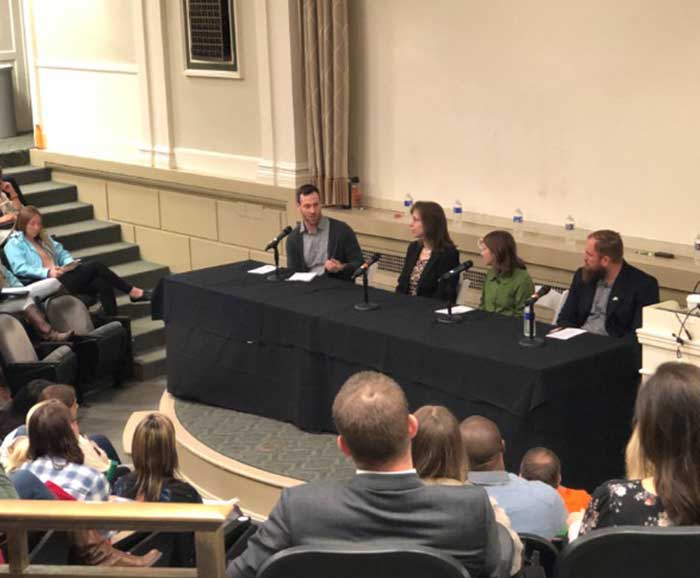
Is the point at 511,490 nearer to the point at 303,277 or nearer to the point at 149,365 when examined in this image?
the point at 303,277

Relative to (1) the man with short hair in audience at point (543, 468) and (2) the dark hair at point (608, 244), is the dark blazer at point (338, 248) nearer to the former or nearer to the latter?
(2) the dark hair at point (608, 244)

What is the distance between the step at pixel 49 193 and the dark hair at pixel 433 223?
453 cm

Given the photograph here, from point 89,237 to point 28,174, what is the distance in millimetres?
998

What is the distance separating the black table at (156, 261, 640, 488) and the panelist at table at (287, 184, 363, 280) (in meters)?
0.21

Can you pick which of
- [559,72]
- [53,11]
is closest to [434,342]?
[559,72]

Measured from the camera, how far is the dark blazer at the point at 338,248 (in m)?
7.07

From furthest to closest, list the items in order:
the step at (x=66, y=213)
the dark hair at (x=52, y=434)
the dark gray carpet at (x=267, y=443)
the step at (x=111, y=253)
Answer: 1. the step at (x=66, y=213)
2. the step at (x=111, y=253)
3. the dark gray carpet at (x=267, y=443)
4. the dark hair at (x=52, y=434)

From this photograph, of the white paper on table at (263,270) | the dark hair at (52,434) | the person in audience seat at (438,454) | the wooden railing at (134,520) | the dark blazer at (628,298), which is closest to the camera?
the wooden railing at (134,520)

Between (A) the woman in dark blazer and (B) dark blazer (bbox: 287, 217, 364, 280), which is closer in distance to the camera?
(A) the woman in dark blazer

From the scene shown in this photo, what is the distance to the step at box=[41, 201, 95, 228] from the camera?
990 cm

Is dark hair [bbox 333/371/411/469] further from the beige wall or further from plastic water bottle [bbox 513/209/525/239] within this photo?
plastic water bottle [bbox 513/209/525/239]

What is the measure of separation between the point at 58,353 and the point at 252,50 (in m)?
2.78

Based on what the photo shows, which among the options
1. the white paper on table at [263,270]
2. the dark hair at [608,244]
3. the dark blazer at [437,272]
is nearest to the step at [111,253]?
the white paper on table at [263,270]

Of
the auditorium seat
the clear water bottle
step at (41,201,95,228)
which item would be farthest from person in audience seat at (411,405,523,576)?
step at (41,201,95,228)
